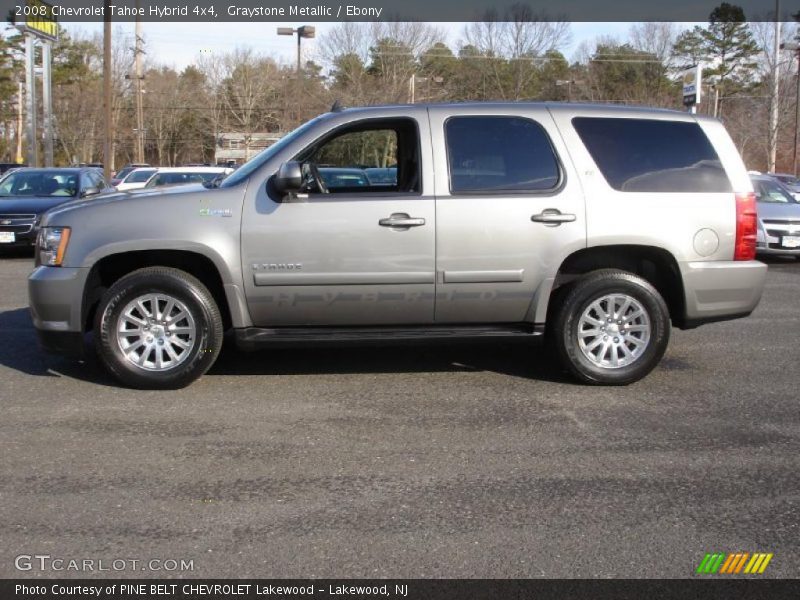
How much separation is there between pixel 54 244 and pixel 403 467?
10.1 ft

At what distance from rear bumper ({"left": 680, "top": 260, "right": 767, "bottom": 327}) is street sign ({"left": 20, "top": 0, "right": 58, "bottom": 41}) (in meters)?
31.3

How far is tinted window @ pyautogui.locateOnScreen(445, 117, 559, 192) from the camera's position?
239 inches

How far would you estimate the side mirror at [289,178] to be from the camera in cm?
573

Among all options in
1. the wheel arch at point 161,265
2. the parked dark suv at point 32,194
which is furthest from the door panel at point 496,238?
the parked dark suv at point 32,194

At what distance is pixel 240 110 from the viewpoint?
4744cm

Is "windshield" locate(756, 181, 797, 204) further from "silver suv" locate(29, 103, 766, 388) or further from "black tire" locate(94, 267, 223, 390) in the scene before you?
"black tire" locate(94, 267, 223, 390)

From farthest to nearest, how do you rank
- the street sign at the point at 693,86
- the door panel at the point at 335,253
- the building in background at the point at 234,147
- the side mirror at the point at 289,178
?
the building in background at the point at 234,147 < the street sign at the point at 693,86 < the door panel at the point at 335,253 < the side mirror at the point at 289,178

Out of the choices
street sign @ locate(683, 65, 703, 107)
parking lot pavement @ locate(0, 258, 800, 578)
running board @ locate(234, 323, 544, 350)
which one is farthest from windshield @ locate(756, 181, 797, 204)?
running board @ locate(234, 323, 544, 350)

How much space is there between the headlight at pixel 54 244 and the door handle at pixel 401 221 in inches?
86.8

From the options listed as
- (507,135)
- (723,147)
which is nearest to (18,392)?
(507,135)

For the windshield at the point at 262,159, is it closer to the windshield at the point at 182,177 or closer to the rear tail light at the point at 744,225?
the rear tail light at the point at 744,225

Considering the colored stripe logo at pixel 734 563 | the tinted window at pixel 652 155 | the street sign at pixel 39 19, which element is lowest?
the colored stripe logo at pixel 734 563

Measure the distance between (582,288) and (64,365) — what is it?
4.09 m

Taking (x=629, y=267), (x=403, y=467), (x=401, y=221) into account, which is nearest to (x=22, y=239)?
(x=401, y=221)
